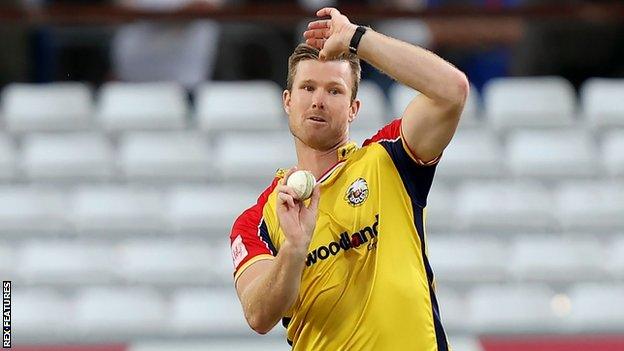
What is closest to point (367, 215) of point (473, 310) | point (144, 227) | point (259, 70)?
point (473, 310)

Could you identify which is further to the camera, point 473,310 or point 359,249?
point 473,310

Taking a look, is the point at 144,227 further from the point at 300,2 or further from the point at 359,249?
the point at 359,249

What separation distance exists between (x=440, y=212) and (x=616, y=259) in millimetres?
1086

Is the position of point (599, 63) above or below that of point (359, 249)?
above

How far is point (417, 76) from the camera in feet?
11.8

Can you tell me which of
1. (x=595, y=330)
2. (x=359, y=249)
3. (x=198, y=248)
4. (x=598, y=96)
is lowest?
(x=359, y=249)

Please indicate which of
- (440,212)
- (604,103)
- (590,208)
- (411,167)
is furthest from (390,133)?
(604,103)

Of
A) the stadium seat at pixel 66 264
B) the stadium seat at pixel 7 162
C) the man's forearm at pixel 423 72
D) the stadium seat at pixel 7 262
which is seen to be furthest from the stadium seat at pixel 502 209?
the man's forearm at pixel 423 72

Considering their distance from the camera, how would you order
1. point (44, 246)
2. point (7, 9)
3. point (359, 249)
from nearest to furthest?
point (359, 249)
point (44, 246)
point (7, 9)

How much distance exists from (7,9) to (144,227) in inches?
70.4

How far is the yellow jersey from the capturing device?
368cm

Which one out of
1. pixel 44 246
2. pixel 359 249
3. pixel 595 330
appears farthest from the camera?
pixel 44 246

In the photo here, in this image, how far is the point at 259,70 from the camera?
28.7 ft

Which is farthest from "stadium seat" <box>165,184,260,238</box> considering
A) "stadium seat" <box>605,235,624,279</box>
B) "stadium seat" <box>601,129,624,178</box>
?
"stadium seat" <box>601,129,624,178</box>
